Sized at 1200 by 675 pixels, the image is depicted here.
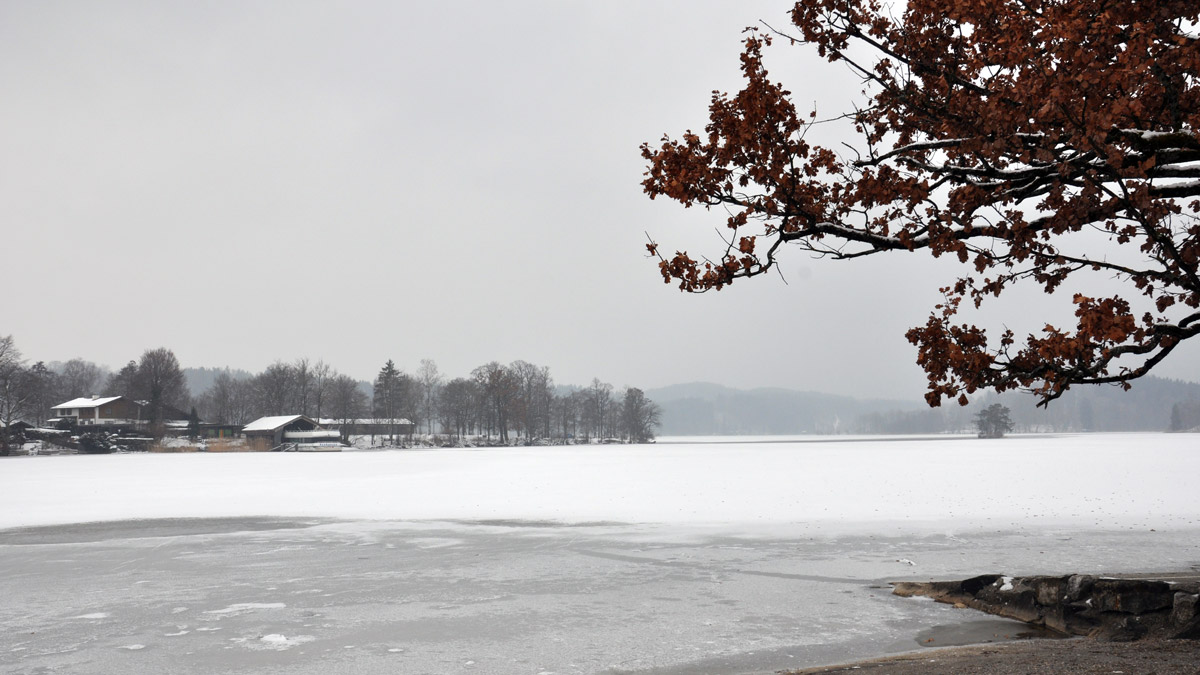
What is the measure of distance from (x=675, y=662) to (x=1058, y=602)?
490 centimetres

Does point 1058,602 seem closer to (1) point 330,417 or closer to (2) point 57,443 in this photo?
(2) point 57,443

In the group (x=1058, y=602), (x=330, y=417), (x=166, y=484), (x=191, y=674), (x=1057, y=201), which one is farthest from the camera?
(x=330, y=417)

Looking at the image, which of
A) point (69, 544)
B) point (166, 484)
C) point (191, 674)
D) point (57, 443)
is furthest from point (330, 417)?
point (191, 674)

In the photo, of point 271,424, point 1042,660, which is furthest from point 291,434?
point 1042,660

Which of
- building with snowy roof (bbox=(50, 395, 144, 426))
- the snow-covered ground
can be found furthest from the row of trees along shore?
the snow-covered ground

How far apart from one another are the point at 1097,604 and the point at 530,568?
8.36m

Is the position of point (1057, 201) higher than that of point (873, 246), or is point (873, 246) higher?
point (1057, 201)

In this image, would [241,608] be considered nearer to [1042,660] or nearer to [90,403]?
[1042,660]

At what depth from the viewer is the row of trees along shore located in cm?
11850

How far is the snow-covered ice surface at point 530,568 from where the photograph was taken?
8484mm

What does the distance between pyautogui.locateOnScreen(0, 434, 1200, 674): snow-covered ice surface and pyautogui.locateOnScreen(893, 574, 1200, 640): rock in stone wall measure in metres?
0.62

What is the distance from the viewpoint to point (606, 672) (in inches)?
303

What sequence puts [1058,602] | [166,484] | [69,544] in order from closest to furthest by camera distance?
[1058,602]
[69,544]
[166,484]

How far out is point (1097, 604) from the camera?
9031mm
